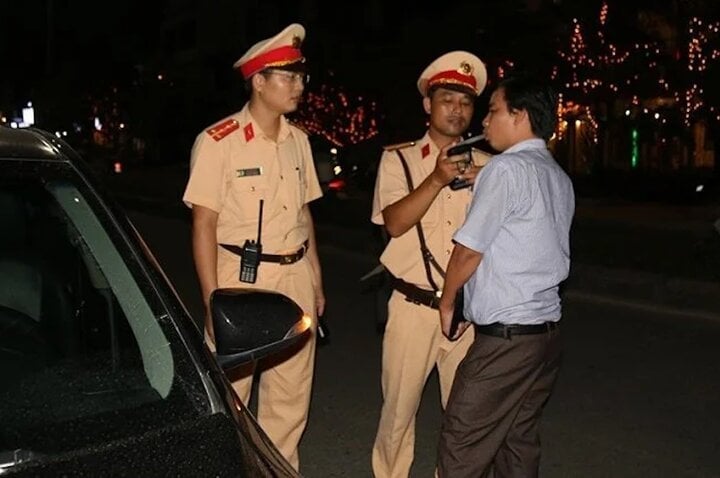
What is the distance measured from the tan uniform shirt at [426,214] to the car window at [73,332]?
1772 millimetres

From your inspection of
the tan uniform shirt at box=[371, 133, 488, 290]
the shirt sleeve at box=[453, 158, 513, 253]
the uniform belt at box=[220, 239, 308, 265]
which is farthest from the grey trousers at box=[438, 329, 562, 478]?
the uniform belt at box=[220, 239, 308, 265]

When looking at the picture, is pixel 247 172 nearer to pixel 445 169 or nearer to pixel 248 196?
pixel 248 196

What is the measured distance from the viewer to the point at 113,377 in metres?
2.28

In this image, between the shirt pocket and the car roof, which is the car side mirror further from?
the shirt pocket

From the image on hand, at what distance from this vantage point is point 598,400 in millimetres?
6457

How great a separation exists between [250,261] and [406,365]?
753 millimetres

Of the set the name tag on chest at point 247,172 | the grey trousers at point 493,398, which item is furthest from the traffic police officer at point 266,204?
the grey trousers at point 493,398

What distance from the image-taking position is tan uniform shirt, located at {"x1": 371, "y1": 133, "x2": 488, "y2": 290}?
4.19m

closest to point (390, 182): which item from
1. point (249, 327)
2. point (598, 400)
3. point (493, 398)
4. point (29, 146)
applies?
point (493, 398)

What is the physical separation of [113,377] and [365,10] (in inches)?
1245

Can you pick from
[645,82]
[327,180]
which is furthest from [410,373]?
[645,82]

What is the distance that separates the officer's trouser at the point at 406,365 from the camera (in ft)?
13.9

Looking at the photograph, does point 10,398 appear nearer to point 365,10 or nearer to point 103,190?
point 103,190

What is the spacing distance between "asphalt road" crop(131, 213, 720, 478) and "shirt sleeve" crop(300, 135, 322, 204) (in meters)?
1.56
